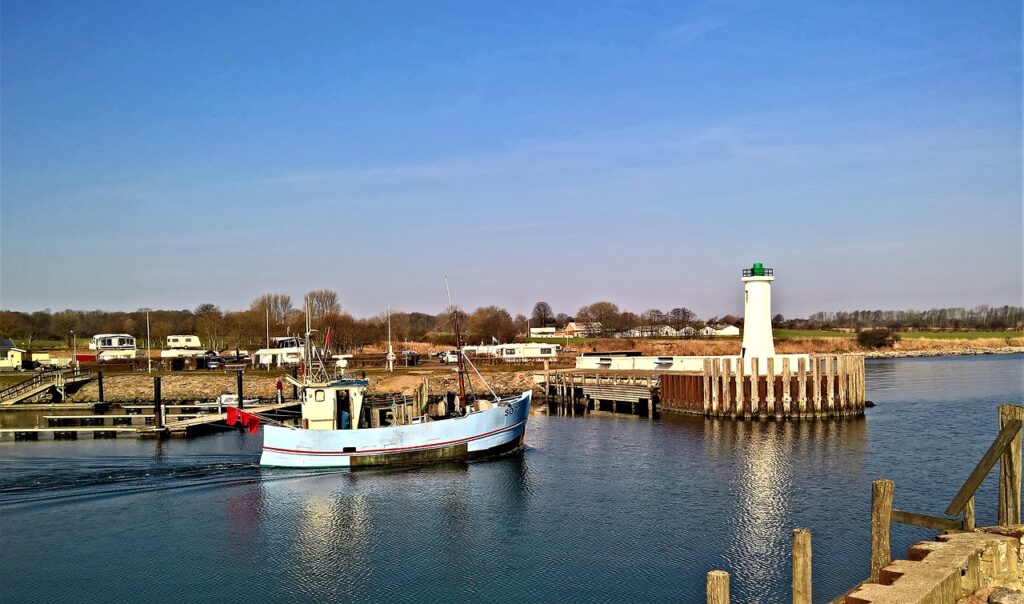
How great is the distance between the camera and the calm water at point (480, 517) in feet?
71.2

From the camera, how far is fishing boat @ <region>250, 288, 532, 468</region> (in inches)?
1486

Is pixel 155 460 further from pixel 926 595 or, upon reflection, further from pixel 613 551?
pixel 926 595

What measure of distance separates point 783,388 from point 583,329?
120608mm

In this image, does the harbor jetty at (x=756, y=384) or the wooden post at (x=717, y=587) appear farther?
the harbor jetty at (x=756, y=384)

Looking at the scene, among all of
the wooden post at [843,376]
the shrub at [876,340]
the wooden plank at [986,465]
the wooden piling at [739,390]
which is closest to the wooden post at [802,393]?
the wooden post at [843,376]

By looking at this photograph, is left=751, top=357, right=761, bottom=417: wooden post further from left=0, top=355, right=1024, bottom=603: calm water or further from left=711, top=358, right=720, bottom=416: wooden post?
left=0, top=355, right=1024, bottom=603: calm water

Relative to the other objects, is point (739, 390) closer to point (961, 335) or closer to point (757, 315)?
point (757, 315)

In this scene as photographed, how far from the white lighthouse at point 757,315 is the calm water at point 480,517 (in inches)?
340

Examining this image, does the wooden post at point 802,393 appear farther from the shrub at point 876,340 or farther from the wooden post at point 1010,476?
the shrub at point 876,340

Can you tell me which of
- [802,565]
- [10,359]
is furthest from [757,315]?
[10,359]

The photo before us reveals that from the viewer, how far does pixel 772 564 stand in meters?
22.1

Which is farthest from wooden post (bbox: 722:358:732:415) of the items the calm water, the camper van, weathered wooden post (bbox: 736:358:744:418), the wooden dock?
the camper van

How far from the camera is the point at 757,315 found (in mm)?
54531

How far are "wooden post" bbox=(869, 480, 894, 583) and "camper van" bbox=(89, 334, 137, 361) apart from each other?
324 feet
